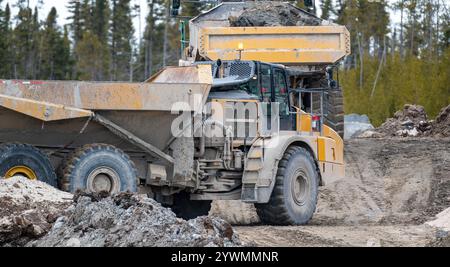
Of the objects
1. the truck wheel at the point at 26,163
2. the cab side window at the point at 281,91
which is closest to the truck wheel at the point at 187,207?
the cab side window at the point at 281,91

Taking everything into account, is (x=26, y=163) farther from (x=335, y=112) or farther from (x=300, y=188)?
(x=335, y=112)

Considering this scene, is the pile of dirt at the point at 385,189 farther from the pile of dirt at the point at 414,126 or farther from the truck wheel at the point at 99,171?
the truck wheel at the point at 99,171

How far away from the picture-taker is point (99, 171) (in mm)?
11836

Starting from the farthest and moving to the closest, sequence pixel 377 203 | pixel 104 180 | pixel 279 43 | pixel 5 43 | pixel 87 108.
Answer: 1. pixel 5 43
2. pixel 377 203
3. pixel 279 43
4. pixel 104 180
5. pixel 87 108

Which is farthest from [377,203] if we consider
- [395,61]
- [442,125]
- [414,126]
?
[395,61]

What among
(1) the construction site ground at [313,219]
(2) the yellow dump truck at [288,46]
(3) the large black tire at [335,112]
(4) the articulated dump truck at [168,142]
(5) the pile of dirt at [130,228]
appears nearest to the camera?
(5) the pile of dirt at [130,228]

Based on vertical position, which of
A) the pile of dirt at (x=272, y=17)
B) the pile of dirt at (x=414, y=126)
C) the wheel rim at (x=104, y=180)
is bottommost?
the wheel rim at (x=104, y=180)

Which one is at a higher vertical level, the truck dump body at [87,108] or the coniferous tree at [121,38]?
the coniferous tree at [121,38]

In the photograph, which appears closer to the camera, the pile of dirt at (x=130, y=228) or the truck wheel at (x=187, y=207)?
the pile of dirt at (x=130, y=228)

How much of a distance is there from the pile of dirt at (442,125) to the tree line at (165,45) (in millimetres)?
10532

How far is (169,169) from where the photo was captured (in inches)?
490

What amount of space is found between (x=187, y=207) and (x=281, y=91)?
2172 mm

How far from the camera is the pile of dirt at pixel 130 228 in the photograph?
859cm
